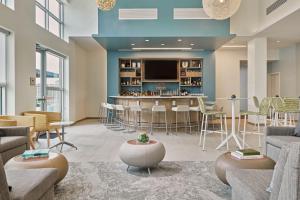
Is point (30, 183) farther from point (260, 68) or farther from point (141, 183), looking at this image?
point (260, 68)

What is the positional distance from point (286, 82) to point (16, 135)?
10.5 meters

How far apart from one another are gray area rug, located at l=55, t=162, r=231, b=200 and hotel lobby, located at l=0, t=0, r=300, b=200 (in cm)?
2

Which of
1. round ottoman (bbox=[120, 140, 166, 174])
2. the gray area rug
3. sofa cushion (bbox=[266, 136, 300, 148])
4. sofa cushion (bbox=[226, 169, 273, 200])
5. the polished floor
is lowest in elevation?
the gray area rug

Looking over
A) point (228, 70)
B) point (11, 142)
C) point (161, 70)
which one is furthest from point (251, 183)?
point (228, 70)

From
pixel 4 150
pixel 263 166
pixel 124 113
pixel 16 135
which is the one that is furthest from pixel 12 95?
pixel 263 166

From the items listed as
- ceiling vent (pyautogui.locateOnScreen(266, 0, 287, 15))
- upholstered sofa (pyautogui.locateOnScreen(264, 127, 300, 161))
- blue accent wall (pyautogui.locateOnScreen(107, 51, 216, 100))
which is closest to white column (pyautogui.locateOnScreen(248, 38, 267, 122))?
ceiling vent (pyautogui.locateOnScreen(266, 0, 287, 15))

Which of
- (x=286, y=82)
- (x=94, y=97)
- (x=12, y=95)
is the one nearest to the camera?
(x=12, y=95)

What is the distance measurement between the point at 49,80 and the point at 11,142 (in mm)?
4606

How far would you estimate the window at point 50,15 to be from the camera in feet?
23.4

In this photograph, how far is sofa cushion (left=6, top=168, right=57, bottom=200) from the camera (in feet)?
5.89

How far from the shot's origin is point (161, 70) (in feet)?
35.2

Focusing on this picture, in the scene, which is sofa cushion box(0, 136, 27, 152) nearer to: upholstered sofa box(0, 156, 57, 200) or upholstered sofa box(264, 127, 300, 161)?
upholstered sofa box(0, 156, 57, 200)

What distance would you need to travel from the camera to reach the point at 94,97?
1177 cm

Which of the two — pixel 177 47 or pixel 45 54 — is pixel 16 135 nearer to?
pixel 45 54
